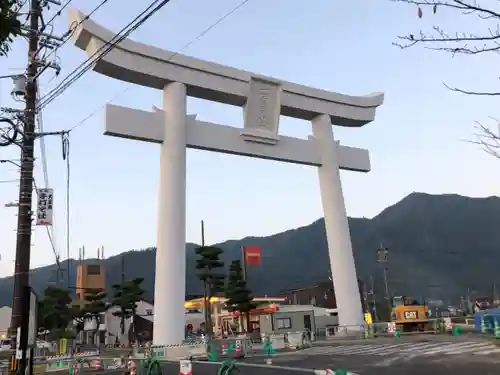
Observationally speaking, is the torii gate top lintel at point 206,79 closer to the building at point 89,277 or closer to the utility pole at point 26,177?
the utility pole at point 26,177

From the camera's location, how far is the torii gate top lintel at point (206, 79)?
19.2 meters

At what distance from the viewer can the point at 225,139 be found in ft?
72.6

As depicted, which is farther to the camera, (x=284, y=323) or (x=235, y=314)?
(x=235, y=314)

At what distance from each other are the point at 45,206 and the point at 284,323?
85.5 feet

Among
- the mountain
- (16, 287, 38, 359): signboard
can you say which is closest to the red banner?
(16, 287, 38, 359): signboard

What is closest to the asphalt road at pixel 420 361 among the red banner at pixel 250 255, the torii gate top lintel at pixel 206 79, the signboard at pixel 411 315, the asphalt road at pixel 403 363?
the asphalt road at pixel 403 363

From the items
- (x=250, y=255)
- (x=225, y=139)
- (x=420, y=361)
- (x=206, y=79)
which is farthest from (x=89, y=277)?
(x=420, y=361)

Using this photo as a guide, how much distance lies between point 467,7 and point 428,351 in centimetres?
1281

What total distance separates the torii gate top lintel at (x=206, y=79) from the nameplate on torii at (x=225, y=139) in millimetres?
1464

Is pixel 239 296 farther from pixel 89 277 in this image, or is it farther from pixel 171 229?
pixel 89 277

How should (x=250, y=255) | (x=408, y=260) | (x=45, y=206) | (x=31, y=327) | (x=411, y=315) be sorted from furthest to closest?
(x=408, y=260)
(x=250, y=255)
(x=411, y=315)
(x=45, y=206)
(x=31, y=327)

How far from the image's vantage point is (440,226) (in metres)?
192

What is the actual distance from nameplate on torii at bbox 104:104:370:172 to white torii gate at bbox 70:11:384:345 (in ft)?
0.14

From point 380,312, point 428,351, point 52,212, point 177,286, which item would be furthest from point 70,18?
point 380,312
